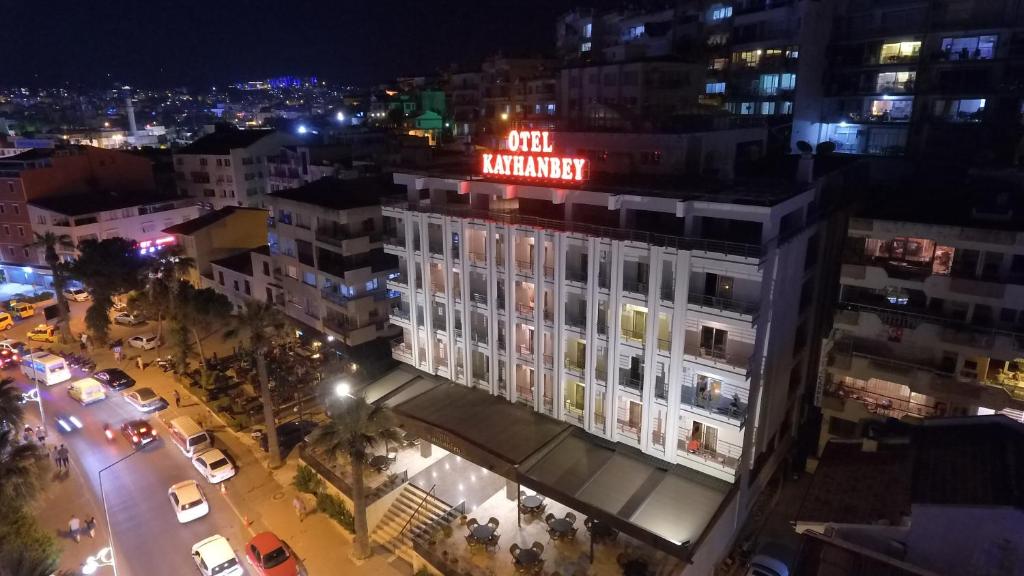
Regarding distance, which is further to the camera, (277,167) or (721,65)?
(277,167)

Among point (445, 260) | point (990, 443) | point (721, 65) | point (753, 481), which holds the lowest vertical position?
point (753, 481)

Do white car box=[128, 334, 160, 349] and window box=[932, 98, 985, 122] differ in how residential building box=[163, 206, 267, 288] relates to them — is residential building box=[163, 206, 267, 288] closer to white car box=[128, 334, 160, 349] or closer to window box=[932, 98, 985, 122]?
white car box=[128, 334, 160, 349]

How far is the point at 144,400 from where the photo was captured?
50.1m

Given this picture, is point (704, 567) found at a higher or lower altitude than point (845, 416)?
lower

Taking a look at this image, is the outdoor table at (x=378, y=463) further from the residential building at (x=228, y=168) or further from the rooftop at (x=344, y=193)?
the residential building at (x=228, y=168)

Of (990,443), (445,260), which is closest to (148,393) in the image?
(445,260)

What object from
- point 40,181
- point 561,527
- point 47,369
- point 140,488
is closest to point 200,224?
point 47,369

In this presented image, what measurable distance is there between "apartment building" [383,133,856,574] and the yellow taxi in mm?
58204

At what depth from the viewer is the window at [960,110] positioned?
52.9m

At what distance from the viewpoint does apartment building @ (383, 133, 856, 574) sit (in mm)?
30266

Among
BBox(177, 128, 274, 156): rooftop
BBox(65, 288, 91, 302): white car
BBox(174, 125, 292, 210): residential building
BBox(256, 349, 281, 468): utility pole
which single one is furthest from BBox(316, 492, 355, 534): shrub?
BBox(177, 128, 274, 156): rooftop

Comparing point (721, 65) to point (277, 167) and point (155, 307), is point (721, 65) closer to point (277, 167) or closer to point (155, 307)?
point (277, 167)

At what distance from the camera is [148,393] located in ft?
167

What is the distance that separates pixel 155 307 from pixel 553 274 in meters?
44.9
